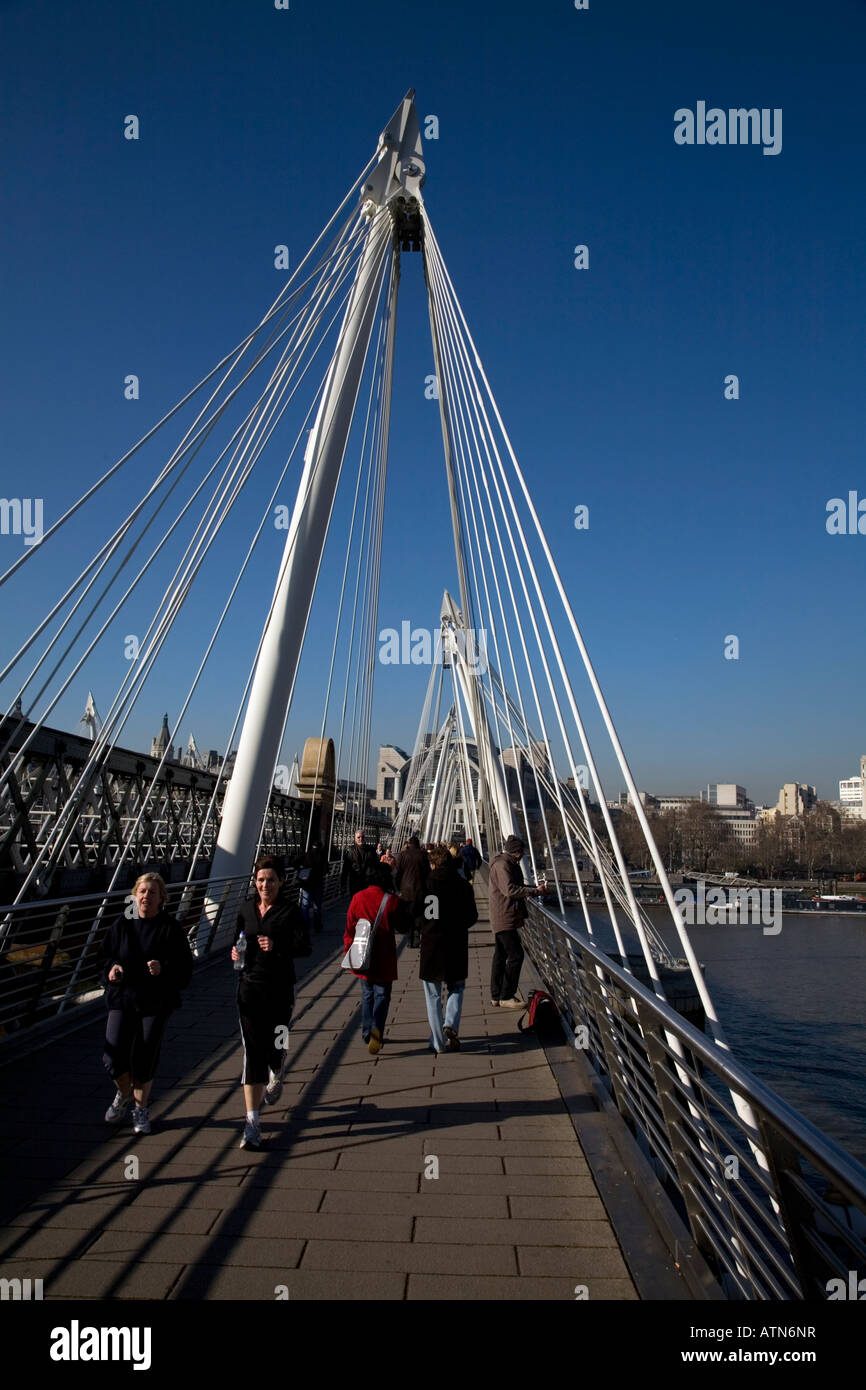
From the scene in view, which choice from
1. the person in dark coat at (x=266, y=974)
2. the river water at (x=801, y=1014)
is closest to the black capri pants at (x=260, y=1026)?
the person in dark coat at (x=266, y=974)

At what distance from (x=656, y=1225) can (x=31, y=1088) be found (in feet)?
11.9

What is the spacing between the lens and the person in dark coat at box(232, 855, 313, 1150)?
4.41 metres

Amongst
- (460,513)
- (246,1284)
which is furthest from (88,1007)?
(460,513)

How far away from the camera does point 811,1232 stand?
89.1 inches

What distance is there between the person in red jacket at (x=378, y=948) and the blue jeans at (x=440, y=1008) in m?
0.33

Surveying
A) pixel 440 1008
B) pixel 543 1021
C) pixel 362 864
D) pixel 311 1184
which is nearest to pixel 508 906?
pixel 543 1021

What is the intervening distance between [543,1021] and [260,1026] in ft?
9.53

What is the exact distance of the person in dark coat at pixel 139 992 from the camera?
4.39m

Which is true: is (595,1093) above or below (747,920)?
above

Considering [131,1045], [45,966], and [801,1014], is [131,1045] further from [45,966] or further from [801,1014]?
[801,1014]

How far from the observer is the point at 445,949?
240 inches

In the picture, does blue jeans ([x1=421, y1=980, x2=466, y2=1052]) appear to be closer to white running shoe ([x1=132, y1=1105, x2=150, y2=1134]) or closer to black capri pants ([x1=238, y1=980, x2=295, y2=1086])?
black capri pants ([x1=238, y1=980, x2=295, y2=1086])

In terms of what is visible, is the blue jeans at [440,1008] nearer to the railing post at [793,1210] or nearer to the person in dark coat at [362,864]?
the person in dark coat at [362,864]
